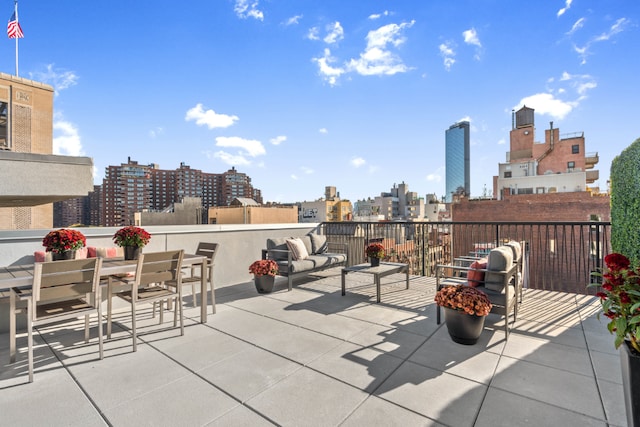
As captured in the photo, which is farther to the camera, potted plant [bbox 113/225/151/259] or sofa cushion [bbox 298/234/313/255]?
sofa cushion [bbox 298/234/313/255]

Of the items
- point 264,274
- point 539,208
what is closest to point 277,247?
point 264,274

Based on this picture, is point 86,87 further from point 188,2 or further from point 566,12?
point 566,12

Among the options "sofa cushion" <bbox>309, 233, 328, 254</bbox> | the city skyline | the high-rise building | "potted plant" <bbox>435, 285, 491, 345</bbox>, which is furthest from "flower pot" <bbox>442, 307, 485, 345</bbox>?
the high-rise building

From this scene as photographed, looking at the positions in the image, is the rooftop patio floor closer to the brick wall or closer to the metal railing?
the metal railing

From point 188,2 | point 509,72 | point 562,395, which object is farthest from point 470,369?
point 509,72

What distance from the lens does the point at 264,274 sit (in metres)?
4.60

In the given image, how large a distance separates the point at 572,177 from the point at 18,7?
127 feet

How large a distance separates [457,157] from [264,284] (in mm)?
156164

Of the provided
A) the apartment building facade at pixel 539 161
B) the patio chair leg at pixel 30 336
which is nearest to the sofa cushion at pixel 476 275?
the patio chair leg at pixel 30 336

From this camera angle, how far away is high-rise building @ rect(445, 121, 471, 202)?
138750 millimetres

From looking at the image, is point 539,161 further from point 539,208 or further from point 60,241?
point 60,241

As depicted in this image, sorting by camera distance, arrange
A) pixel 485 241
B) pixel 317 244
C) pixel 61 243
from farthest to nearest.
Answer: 1. pixel 485 241
2. pixel 317 244
3. pixel 61 243

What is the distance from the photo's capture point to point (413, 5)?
6441 mm

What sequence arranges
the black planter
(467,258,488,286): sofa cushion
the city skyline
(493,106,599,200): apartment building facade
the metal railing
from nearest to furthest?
the black planter < (467,258,488,286): sofa cushion < the metal railing < the city skyline < (493,106,599,200): apartment building facade
